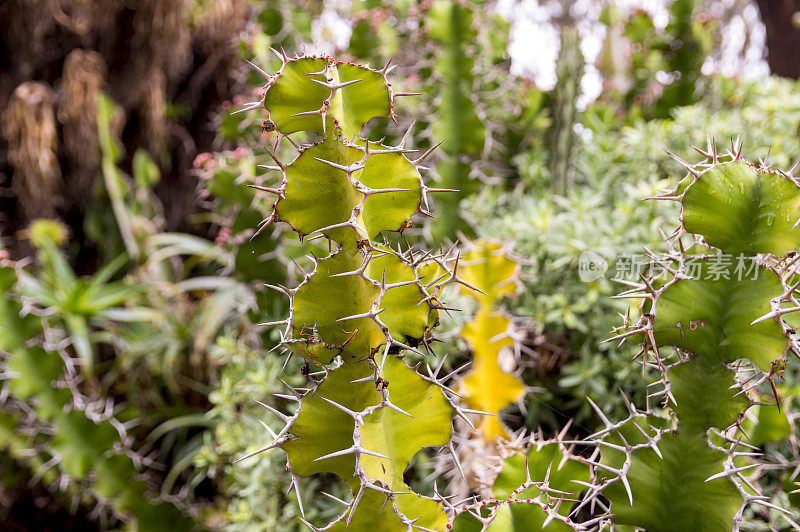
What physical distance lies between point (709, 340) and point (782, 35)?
8.89 feet

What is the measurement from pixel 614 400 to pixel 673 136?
957 millimetres

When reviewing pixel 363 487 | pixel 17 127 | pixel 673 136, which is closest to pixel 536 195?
pixel 673 136

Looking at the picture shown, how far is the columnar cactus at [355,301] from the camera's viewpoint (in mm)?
644

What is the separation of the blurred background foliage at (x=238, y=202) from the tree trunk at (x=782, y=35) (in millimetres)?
11

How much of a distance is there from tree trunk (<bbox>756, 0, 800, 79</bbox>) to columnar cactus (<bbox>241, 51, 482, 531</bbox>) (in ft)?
9.23

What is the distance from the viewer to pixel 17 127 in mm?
3035

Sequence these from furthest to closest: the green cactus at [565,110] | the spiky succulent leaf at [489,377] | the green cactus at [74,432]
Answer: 1. the green cactus at [565,110]
2. the green cactus at [74,432]
3. the spiky succulent leaf at [489,377]

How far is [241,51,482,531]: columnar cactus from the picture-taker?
64 cm

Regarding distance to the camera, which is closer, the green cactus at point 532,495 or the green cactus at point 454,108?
the green cactus at point 532,495

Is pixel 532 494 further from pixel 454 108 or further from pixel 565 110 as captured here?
pixel 565 110

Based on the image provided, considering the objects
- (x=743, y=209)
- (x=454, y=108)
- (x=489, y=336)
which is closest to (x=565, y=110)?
(x=454, y=108)

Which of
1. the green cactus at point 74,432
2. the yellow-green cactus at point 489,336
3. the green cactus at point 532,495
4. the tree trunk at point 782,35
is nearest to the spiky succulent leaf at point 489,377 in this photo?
the yellow-green cactus at point 489,336

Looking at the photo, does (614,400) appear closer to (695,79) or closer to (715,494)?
(715,494)

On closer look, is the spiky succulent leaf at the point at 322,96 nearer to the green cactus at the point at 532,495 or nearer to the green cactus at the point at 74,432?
the green cactus at the point at 532,495
